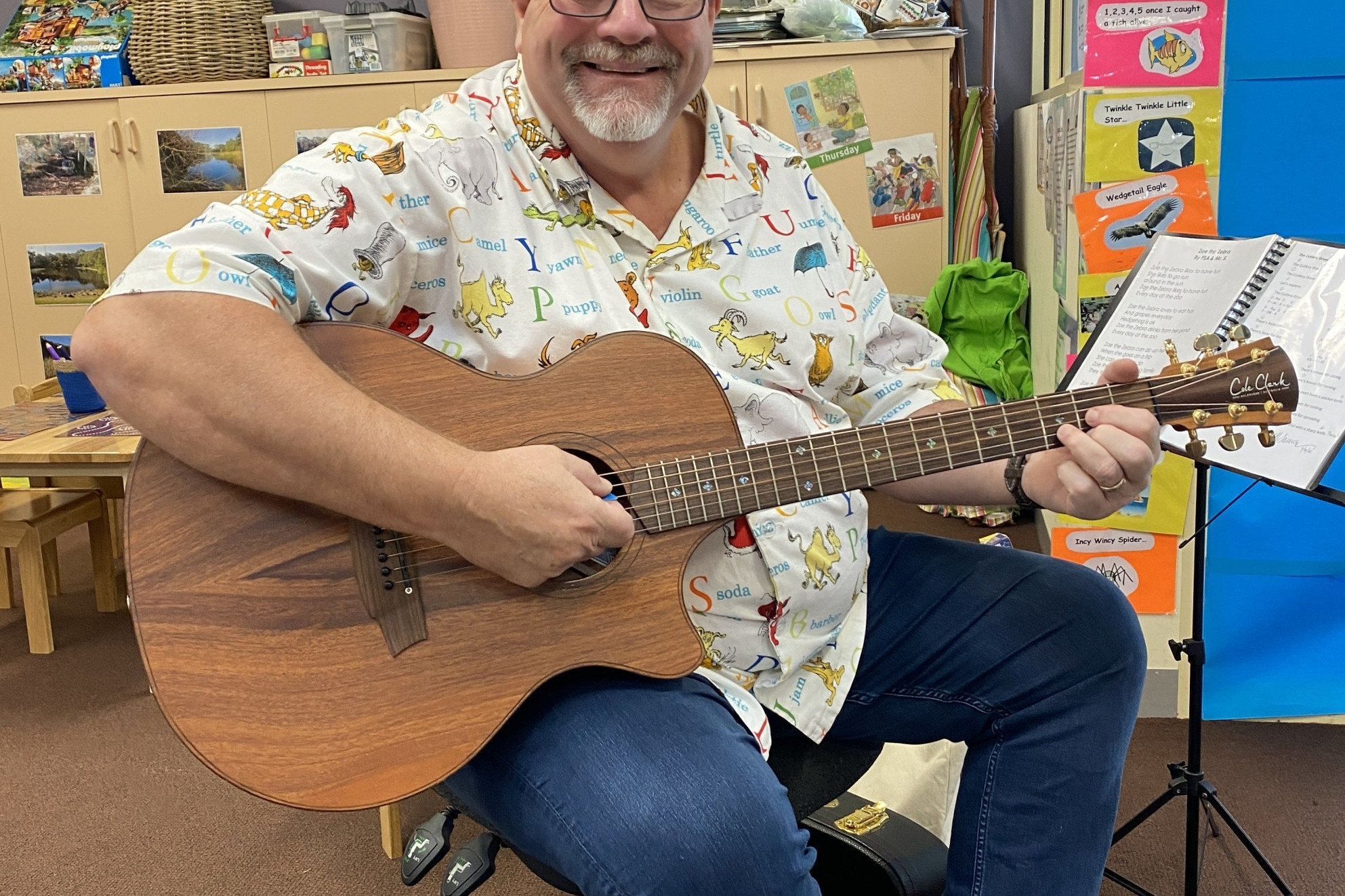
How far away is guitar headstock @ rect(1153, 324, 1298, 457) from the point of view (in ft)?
3.67

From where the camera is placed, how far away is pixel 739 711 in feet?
3.89

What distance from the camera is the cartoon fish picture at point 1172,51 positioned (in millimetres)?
1974

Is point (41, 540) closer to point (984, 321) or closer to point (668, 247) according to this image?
point (668, 247)

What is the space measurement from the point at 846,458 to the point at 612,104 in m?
0.49

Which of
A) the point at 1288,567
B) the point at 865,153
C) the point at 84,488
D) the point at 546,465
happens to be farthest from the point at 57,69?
the point at 1288,567

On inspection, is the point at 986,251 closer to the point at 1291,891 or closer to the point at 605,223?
the point at 1291,891

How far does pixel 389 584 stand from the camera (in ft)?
3.61

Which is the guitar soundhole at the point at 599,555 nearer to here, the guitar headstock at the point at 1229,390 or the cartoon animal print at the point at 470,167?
the cartoon animal print at the point at 470,167

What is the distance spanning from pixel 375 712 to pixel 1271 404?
0.93 metres

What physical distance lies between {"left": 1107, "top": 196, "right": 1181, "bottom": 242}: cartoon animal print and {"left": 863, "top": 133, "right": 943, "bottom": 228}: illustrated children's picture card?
4.69ft

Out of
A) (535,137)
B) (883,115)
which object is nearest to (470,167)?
(535,137)

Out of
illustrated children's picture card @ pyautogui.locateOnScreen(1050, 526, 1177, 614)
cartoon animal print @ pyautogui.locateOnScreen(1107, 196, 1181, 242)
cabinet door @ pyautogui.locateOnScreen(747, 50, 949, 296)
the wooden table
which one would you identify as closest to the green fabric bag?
cabinet door @ pyautogui.locateOnScreen(747, 50, 949, 296)

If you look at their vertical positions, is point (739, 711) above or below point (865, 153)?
below

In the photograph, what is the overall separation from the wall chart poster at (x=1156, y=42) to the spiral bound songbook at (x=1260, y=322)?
26.1 inches
